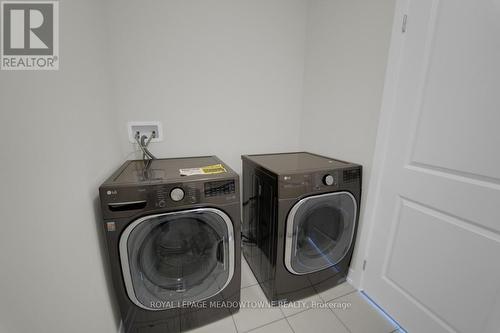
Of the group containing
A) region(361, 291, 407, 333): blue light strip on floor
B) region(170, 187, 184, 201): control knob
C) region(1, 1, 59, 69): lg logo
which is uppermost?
region(1, 1, 59, 69): lg logo

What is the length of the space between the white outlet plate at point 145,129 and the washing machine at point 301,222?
2.35 feet

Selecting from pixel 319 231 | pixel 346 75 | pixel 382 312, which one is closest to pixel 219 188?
pixel 319 231

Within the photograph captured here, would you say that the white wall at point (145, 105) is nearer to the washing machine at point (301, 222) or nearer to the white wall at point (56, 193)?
the white wall at point (56, 193)

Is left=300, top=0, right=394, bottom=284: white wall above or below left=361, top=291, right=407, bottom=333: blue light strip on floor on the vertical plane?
above

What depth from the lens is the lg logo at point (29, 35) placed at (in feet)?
1.97

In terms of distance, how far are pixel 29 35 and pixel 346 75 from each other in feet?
5.33

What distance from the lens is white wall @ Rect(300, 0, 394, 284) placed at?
1240 millimetres

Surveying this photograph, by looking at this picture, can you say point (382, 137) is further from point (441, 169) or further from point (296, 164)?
point (296, 164)

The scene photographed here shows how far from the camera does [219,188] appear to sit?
104 cm

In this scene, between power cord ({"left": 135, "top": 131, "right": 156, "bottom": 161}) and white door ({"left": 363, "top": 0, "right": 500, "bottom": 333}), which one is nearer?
white door ({"left": 363, "top": 0, "right": 500, "bottom": 333})

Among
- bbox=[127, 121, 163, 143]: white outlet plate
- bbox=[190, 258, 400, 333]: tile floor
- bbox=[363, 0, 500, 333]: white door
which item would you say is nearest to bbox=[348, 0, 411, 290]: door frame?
bbox=[363, 0, 500, 333]: white door

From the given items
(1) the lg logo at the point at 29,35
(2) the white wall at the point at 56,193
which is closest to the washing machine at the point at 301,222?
(2) the white wall at the point at 56,193

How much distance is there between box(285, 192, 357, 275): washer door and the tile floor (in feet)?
0.83

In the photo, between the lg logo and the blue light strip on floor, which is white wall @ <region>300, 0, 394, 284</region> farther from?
the lg logo
